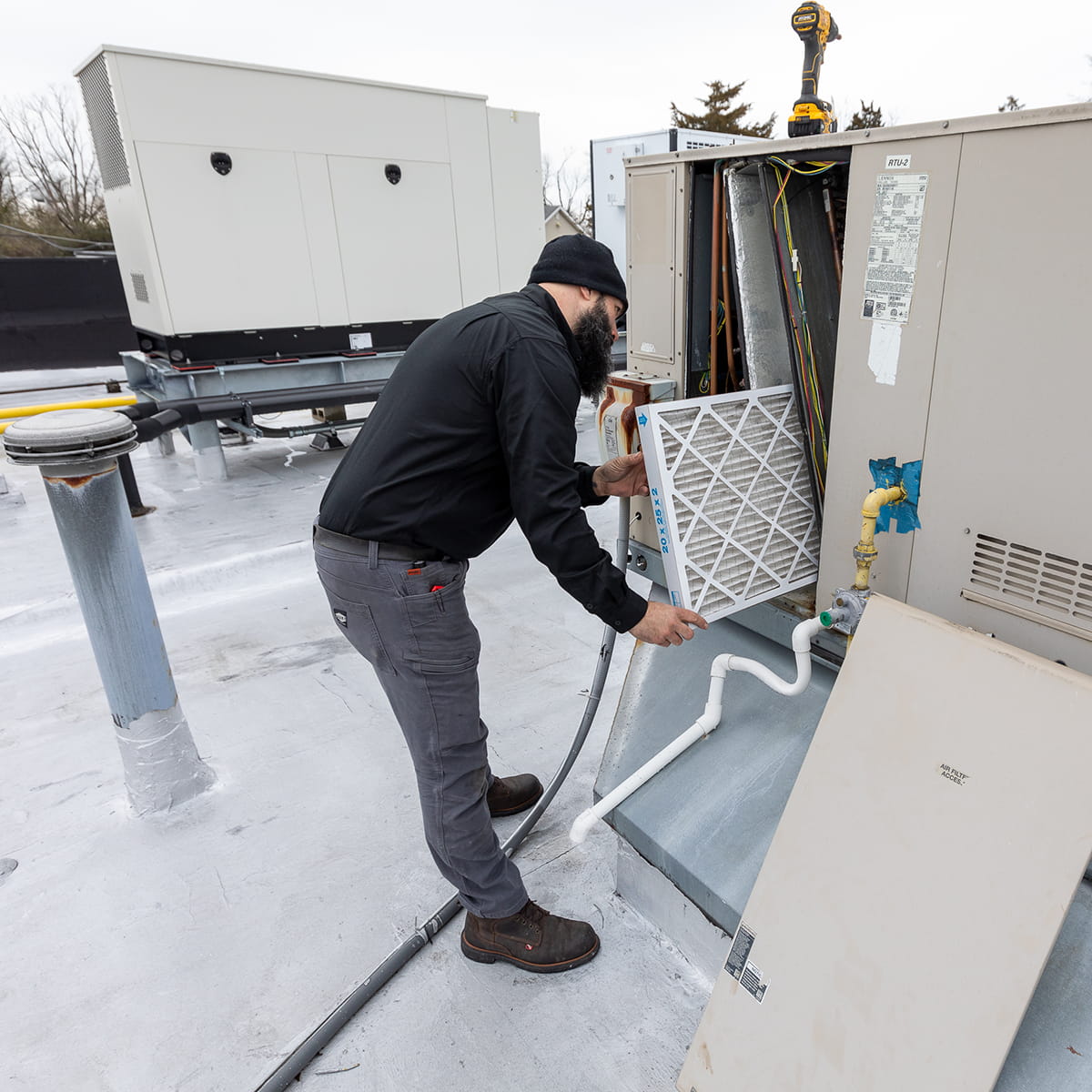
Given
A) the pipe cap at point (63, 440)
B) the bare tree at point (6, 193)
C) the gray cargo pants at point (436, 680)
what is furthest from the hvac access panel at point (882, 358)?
the bare tree at point (6, 193)

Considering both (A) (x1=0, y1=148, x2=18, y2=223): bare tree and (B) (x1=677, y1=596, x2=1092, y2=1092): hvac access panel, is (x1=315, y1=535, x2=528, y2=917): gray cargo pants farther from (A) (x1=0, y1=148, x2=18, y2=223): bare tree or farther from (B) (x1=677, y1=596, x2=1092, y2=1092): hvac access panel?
(A) (x1=0, y1=148, x2=18, y2=223): bare tree

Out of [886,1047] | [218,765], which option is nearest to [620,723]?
[886,1047]

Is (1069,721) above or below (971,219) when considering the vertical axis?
below

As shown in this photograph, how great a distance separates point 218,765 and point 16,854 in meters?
0.56

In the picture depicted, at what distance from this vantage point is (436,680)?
1573 mm

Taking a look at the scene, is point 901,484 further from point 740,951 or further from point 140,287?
point 140,287

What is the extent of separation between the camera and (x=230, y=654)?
315cm

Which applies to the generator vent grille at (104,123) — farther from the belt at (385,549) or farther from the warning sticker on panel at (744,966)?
the warning sticker on panel at (744,966)

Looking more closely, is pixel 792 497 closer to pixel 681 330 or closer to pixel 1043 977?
pixel 681 330

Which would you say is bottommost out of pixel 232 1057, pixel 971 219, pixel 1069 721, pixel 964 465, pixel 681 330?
pixel 232 1057

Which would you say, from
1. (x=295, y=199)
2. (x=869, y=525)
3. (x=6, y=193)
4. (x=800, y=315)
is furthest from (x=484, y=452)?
(x=6, y=193)

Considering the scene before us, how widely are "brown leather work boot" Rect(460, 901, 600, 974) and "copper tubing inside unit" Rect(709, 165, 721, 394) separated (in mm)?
1411

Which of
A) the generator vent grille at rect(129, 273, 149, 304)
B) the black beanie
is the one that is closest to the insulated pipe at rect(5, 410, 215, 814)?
the black beanie

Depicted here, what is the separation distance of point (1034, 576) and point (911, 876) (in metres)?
0.59
